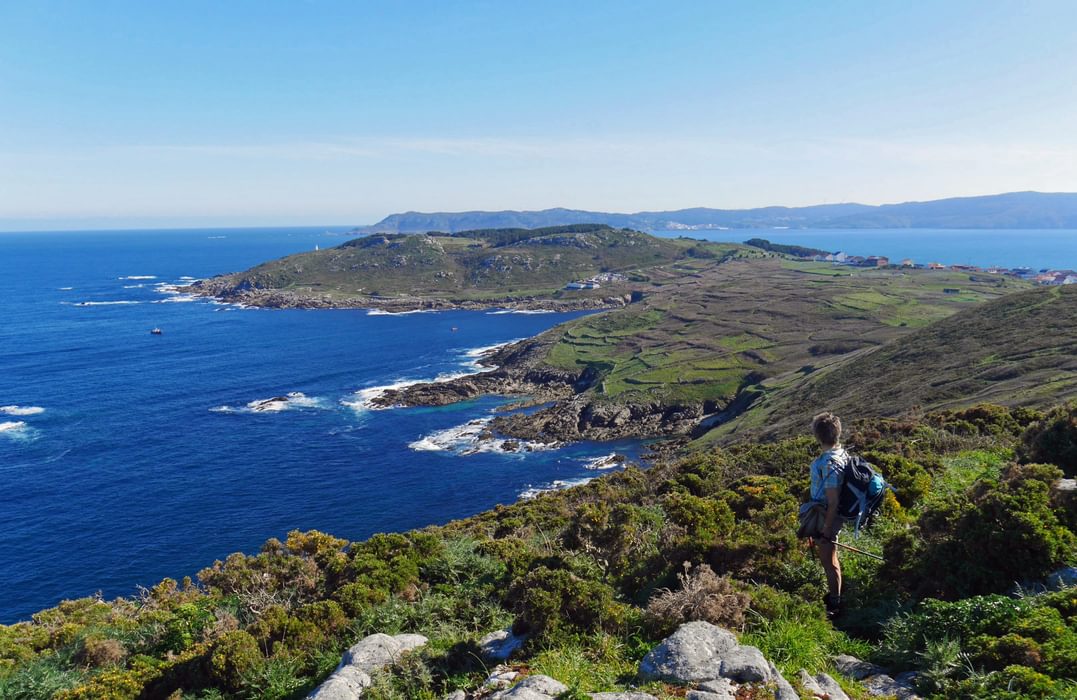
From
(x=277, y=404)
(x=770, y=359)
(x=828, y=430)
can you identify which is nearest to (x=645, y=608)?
(x=828, y=430)

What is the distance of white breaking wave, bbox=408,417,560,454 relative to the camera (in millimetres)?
73250

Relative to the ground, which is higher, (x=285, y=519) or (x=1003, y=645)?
(x=1003, y=645)

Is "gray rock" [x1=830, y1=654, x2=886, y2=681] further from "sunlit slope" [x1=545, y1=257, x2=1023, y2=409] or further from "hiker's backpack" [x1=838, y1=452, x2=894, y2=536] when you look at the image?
"sunlit slope" [x1=545, y1=257, x2=1023, y2=409]

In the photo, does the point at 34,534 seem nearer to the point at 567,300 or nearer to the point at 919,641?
the point at 919,641

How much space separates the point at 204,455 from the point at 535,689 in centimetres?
7171

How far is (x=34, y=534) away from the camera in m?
50.8

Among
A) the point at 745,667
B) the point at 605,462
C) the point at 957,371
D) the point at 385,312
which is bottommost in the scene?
the point at 605,462

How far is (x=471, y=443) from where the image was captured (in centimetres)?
7550

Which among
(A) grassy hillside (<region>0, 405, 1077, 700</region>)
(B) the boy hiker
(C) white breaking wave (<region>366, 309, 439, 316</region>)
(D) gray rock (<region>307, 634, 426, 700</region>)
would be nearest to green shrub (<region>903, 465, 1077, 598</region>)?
(A) grassy hillside (<region>0, 405, 1077, 700</region>)

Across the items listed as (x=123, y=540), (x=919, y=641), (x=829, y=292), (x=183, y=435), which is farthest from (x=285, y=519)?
(x=829, y=292)

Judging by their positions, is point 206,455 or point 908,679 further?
point 206,455

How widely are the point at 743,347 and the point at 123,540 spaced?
9508cm

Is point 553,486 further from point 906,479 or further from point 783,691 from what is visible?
point 783,691

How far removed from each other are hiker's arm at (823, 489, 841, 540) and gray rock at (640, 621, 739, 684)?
8.65 feet
